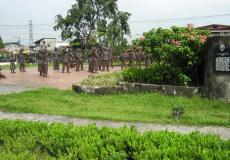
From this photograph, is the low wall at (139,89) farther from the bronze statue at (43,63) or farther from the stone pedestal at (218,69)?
the bronze statue at (43,63)

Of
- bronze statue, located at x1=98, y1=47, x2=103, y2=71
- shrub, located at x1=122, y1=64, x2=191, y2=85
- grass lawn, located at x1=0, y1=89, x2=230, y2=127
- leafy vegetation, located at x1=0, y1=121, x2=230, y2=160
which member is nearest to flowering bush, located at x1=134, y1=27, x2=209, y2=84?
shrub, located at x1=122, y1=64, x2=191, y2=85

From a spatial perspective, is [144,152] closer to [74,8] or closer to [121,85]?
[121,85]

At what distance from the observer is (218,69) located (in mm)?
12531

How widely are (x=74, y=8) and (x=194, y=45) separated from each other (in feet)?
132

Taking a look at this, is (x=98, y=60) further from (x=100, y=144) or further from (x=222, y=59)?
(x=100, y=144)

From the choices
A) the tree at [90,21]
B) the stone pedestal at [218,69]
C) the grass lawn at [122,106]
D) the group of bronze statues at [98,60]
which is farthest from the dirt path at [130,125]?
the tree at [90,21]

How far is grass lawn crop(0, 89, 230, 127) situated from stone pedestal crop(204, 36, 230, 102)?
405 millimetres

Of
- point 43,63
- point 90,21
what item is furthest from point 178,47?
point 90,21

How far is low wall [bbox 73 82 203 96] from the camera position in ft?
43.9

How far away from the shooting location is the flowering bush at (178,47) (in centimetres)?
1353

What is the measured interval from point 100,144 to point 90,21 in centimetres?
4797

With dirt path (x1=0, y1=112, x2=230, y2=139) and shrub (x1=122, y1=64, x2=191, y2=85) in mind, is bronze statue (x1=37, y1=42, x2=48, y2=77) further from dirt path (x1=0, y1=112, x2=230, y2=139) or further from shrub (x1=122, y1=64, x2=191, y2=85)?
dirt path (x1=0, y1=112, x2=230, y2=139)

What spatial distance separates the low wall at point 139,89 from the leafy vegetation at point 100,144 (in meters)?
6.78

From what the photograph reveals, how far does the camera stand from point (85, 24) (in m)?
53.6
